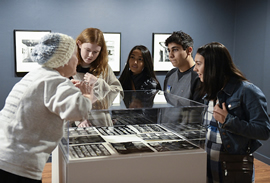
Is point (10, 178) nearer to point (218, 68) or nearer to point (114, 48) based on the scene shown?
point (218, 68)

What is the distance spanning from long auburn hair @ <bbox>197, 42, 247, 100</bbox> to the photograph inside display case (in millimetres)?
290

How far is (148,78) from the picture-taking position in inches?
152

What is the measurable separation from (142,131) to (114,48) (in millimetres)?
3574

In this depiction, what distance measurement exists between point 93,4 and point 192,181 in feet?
13.4

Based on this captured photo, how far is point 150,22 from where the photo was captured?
580cm

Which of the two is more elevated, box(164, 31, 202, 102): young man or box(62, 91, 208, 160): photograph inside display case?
box(164, 31, 202, 102): young man

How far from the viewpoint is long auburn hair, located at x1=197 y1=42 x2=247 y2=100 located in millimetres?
2379

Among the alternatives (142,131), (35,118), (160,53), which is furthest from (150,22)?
(35,118)

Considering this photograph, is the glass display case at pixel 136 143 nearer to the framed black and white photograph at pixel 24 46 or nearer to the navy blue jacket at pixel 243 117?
the navy blue jacket at pixel 243 117

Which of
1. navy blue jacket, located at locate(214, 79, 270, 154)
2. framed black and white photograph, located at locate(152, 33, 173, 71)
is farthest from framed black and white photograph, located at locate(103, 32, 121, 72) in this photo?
navy blue jacket, located at locate(214, 79, 270, 154)

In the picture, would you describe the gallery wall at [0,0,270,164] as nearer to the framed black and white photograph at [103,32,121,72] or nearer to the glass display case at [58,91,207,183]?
the framed black and white photograph at [103,32,121,72]

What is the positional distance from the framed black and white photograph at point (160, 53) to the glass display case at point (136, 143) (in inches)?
141

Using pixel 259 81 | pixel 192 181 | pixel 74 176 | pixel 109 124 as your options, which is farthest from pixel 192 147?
pixel 259 81

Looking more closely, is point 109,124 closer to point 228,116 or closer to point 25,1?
point 228,116
